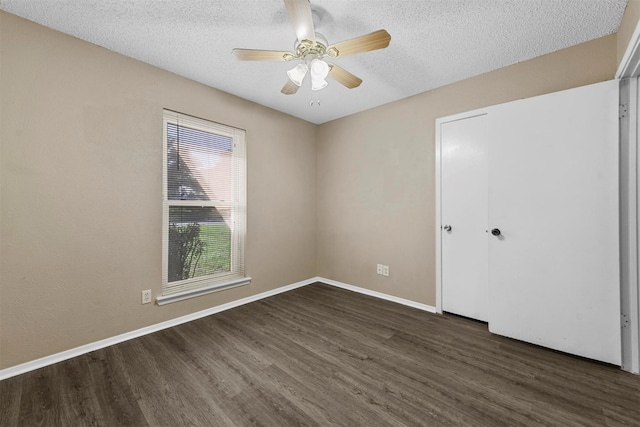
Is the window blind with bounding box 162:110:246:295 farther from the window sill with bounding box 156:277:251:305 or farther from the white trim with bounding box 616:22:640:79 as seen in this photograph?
the white trim with bounding box 616:22:640:79

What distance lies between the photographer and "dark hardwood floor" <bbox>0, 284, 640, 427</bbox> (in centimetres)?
144

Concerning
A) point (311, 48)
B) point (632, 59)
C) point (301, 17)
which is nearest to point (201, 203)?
point (311, 48)

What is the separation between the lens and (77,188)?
80.9 inches

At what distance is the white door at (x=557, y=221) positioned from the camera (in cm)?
190

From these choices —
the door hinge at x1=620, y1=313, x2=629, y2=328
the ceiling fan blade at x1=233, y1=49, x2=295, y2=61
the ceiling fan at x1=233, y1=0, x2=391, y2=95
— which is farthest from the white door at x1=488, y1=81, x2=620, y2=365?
the ceiling fan blade at x1=233, y1=49, x2=295, y2=61

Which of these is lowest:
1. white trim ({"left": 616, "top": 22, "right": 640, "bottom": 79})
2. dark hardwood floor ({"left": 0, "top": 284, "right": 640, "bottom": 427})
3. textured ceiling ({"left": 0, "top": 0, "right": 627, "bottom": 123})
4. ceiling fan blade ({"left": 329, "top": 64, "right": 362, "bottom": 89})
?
dark hardwood floor ({"left": 0, "top": 284, "right": 640, "bottom": 427})

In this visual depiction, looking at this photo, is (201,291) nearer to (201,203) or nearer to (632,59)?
(201,203)

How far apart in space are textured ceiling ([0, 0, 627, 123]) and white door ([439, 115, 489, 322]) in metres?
0.63

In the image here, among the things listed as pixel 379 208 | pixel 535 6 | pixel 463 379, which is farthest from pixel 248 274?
pixel 535 6

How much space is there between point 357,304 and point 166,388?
6.77 ft

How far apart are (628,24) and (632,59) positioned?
0.89 ft

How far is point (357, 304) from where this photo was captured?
10.3 ft

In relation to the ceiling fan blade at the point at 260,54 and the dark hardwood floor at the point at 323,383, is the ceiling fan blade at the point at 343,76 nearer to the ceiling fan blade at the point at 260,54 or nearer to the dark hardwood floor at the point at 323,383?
the ceiling fan blade at the point at 260,54

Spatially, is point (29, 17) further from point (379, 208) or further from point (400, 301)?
point (400, 301)
